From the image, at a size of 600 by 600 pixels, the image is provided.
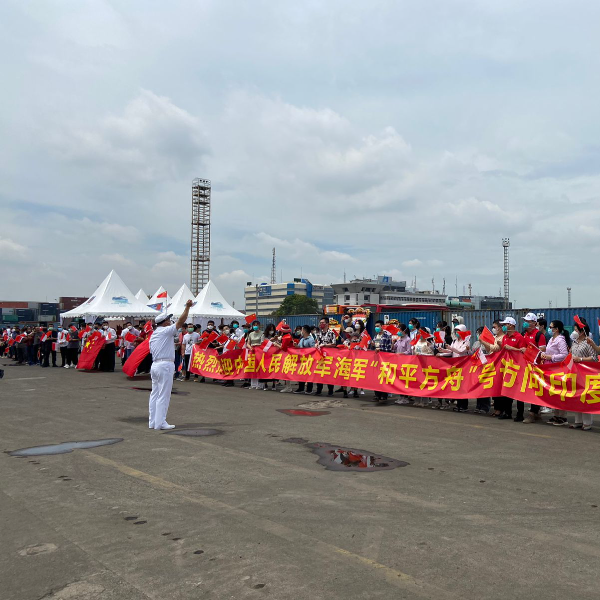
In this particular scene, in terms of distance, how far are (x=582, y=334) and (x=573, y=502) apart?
5.59m

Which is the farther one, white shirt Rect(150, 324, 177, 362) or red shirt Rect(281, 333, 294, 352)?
red shirt Rect(281, 333, 294, 352)

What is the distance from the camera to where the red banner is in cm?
1029

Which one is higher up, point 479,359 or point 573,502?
point 479,359

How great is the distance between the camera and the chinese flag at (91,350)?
850 inches

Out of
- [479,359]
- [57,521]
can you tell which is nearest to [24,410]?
[57,521]

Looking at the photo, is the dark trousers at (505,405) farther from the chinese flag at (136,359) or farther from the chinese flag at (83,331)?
the chinese flag at (83,331)

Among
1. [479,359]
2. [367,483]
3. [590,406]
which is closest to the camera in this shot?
[367,483]

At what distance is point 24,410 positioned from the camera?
11.9 metres

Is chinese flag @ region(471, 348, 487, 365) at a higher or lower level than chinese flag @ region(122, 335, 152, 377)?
higher

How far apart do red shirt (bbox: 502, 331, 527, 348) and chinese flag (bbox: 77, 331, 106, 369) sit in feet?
49.6

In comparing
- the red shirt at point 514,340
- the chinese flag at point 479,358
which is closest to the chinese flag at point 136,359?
the chinese flag at point 479,358

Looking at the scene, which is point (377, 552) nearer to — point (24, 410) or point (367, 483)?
point (367, 483)

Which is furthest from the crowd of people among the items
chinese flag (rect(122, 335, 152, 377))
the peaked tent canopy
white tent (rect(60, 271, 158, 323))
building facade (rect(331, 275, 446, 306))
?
building facade (rect(331, 275, 446, 306))

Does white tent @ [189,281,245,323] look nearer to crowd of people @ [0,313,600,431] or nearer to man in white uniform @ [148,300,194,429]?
crowd of people @ [0,313,600,431]
